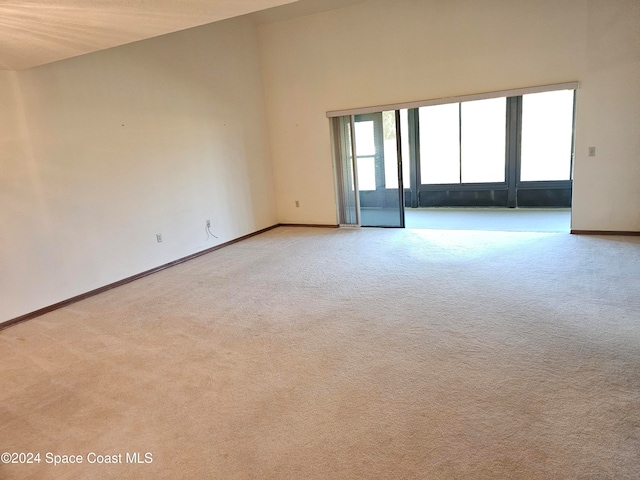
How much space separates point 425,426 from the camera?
6.53 ft

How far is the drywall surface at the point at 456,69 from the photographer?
4.83 meters

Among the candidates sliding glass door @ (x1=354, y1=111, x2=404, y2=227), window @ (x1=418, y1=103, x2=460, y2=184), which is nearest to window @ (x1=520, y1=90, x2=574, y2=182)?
window @ (x1=418, y1=103, x2=460, y2=184)

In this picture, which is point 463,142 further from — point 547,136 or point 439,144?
point 547,136

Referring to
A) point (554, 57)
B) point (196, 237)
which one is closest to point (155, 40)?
point (196, 237)

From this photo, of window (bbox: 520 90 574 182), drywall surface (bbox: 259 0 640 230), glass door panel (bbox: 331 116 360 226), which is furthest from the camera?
window (bbox: 520 90 574 182)

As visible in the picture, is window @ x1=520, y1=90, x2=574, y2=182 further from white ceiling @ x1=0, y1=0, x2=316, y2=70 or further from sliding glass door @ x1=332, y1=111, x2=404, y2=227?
white ceiling @ x1=0, y1=0, x2=316, y2=70

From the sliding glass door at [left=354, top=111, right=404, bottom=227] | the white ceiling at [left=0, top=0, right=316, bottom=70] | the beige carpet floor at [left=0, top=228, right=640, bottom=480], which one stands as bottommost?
the beige carpet floor at [left=0, top=228, right=640, bottom=480]

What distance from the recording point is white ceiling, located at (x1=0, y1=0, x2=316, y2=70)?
2189mm

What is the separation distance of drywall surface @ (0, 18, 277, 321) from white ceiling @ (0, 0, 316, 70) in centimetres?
100

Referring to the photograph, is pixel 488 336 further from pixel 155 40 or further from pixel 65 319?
pixel 155 40

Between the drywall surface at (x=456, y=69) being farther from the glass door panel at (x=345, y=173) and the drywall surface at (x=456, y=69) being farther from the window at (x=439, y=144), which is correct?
the window at (x=439, y=144)

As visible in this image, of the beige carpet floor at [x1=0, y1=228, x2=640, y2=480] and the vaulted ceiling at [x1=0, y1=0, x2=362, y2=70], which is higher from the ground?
the vaulted ceiling at [x1=0, y1=0, x2=362, y2=70]


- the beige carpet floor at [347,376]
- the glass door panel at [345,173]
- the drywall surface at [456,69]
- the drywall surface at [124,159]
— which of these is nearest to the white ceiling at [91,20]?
the drywall surface at [124,159]

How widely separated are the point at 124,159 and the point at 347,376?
3682 mm
